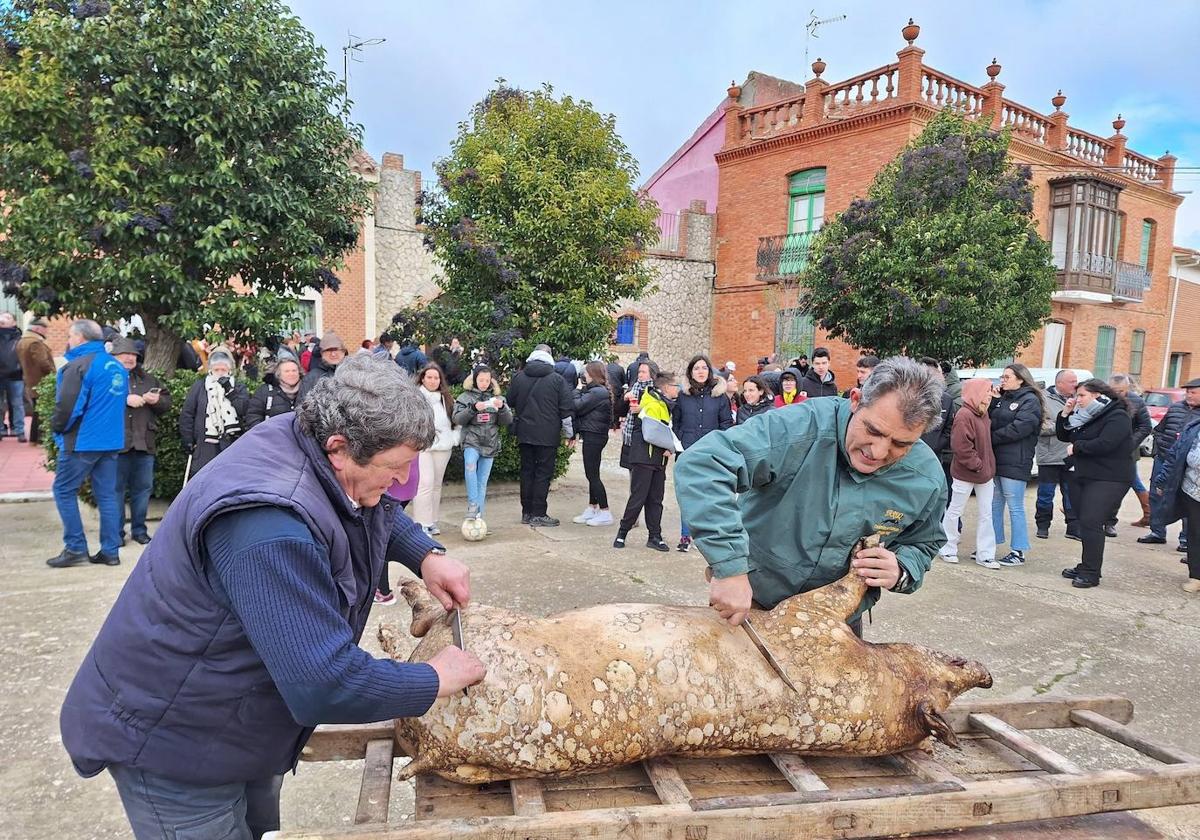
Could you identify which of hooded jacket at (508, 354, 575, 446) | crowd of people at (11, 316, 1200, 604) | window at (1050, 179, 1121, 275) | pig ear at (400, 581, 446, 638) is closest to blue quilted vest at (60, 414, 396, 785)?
pig ear at (400, 581, 446, 638)

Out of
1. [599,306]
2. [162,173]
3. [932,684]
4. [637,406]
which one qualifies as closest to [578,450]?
[599,306]

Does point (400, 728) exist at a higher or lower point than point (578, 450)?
higher

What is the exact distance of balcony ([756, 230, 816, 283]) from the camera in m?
19.9

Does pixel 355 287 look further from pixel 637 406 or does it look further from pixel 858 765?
pixel 858 765

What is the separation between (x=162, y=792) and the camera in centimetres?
170

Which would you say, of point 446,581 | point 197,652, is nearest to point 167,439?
point 446,581

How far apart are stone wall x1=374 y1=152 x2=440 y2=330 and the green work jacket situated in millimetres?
16551

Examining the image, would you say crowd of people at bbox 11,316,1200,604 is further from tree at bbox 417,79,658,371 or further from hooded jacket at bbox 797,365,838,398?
tree at bbox 417,79,658,371

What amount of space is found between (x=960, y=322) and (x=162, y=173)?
1260 cm

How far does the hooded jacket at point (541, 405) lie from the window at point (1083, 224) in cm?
1830

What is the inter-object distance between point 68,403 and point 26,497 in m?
3.17

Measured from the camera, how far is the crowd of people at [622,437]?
5.91 metres

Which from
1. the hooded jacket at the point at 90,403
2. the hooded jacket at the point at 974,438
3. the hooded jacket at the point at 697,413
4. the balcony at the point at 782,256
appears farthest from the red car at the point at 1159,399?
the hooded jacket at the point at 90,403

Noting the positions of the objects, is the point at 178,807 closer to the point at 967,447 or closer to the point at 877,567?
the point at 877,567
